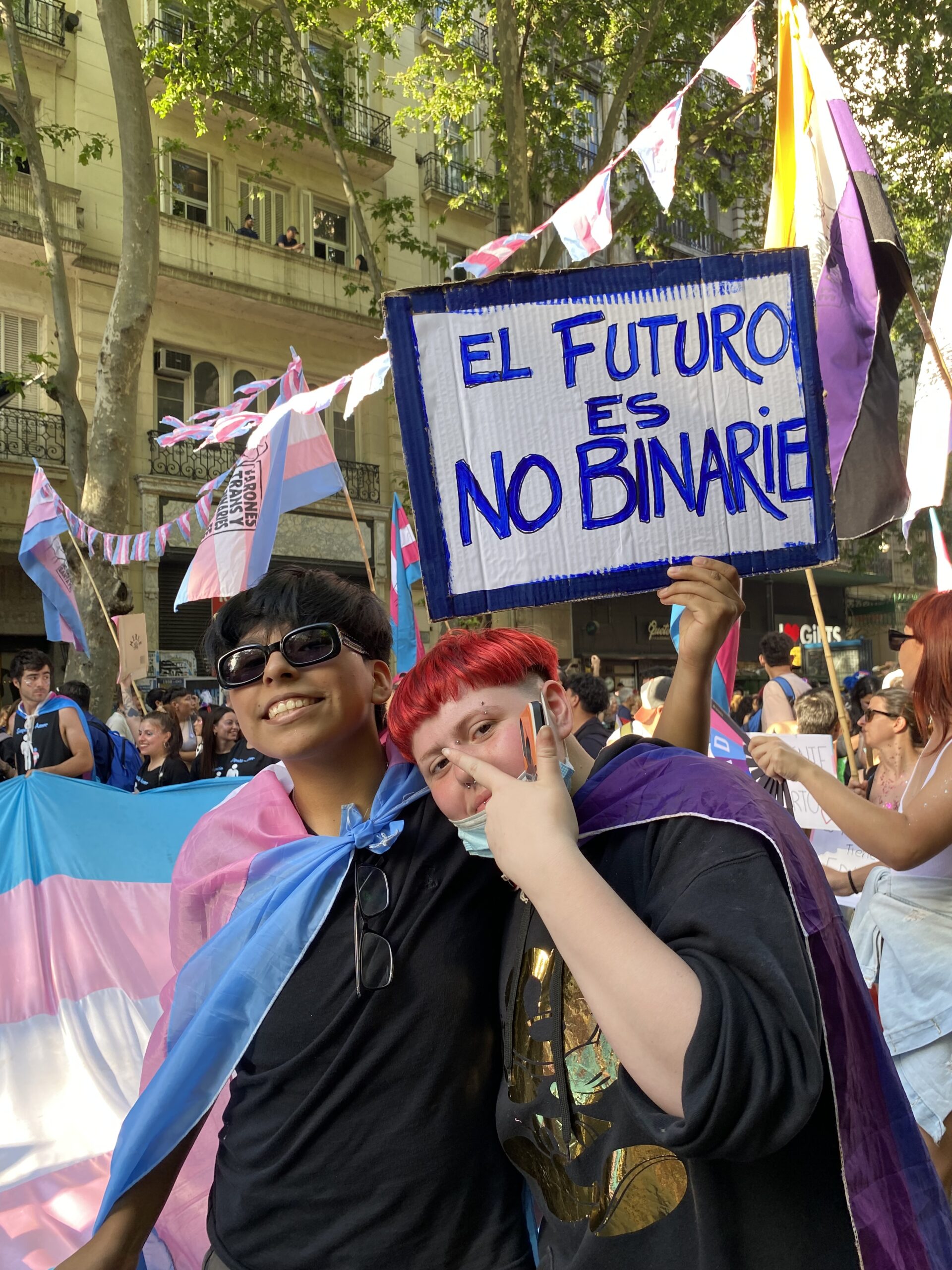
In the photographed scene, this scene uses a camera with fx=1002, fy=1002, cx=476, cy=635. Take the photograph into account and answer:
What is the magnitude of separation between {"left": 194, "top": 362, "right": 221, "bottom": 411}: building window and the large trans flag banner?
45.1 feet

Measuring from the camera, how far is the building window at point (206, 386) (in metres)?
16.2

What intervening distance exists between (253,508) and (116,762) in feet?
6.34

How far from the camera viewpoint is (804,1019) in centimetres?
97

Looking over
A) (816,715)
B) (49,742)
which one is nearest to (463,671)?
(816,715)

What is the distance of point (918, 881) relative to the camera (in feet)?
8.99

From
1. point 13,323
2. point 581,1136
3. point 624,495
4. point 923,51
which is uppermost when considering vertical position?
point 923,51

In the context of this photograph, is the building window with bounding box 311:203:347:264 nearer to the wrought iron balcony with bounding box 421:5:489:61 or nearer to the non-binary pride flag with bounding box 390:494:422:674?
the wrought iron balcony with bounding box 421:5:489:61

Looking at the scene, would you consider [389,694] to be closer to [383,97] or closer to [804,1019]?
[804,1019]

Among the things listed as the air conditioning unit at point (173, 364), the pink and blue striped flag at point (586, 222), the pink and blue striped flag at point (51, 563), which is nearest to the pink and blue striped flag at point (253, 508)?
the pink and blue striped flag at point (586, 222)

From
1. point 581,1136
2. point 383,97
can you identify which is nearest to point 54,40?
point 383,97

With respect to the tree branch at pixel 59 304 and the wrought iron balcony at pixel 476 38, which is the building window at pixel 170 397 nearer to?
the tree branch at pixel 59 304

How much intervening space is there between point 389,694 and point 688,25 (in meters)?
11.7

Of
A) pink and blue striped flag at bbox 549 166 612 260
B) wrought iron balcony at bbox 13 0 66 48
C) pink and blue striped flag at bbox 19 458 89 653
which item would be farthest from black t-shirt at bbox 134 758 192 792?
wrought iron balcony at bbox 13 0 66 48

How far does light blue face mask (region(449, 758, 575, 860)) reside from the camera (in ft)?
4.33
